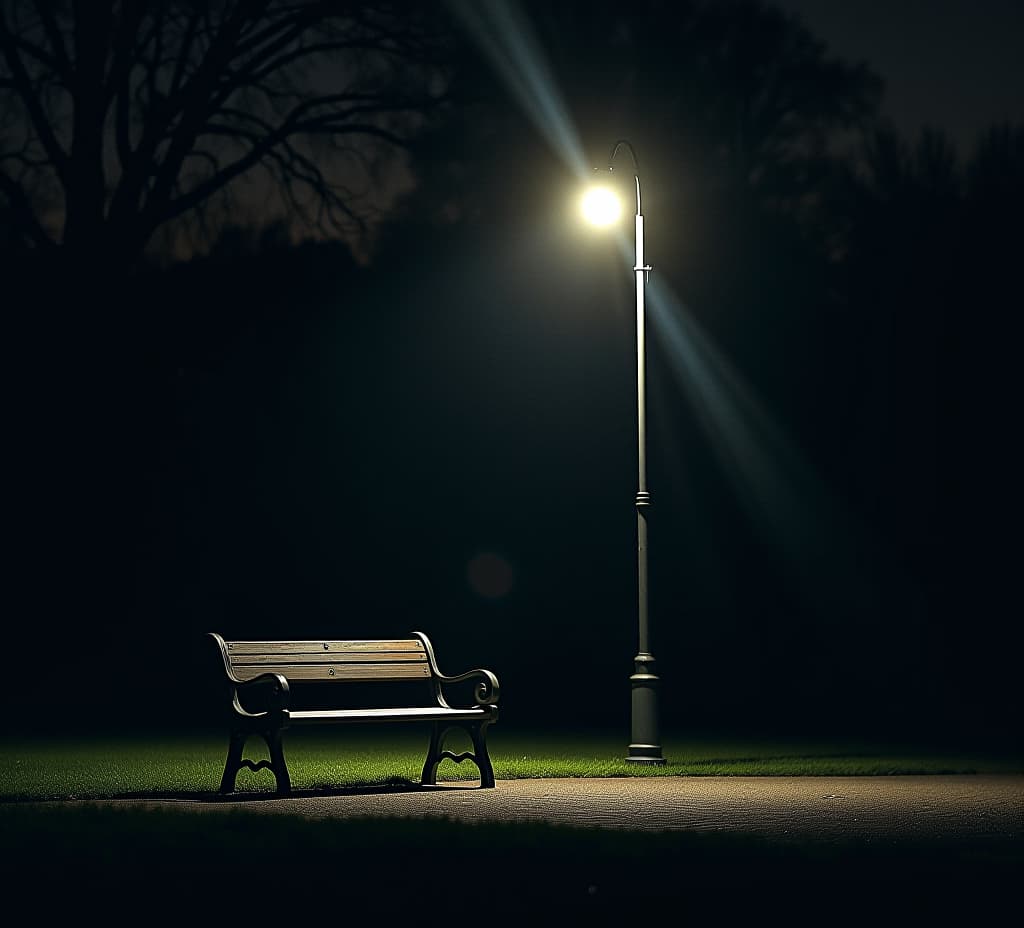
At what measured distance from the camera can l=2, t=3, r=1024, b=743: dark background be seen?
2827 cm

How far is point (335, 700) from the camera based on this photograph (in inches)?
1123

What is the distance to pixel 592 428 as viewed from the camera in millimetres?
28969

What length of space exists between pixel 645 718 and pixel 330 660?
370 centimetres

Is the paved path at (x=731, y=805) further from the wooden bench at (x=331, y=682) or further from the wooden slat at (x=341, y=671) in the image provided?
the wooden slat at (x=341, y=671)

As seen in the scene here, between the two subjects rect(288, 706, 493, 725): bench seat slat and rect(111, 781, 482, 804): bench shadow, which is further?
rect(288, 706, 493, 725): bench seat slat

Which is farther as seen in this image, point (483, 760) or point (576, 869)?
point (483, 760)

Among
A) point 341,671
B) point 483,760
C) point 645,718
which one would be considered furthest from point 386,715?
point 645,718

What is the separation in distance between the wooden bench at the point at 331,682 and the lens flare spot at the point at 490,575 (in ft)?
48.7

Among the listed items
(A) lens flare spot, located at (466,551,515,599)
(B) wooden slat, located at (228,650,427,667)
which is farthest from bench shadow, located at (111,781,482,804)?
(A) lens flare spot, located at (466,551,515,599)

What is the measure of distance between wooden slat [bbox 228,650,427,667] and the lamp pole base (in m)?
2.66

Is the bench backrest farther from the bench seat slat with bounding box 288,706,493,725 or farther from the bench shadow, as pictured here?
the bench shadow

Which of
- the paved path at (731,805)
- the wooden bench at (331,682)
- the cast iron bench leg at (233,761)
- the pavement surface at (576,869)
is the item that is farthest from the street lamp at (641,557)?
the cast iron bench leg at (233,761)

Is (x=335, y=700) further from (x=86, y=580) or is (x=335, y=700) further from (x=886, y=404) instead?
(x=886, y=404)

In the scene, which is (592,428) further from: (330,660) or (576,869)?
(576,869)
